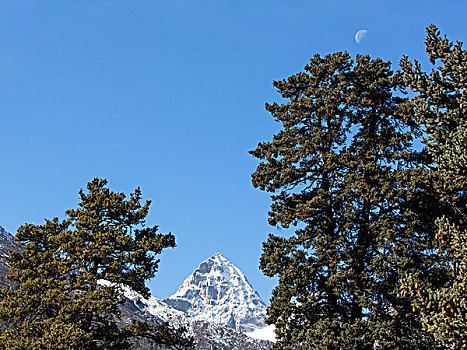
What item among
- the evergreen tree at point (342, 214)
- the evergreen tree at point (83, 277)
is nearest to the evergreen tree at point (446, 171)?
the evergreen tree at point (342, 214)

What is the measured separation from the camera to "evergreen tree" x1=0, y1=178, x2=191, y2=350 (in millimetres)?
19484

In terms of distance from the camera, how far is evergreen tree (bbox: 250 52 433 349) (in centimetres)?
1573

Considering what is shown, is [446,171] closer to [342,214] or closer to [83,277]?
[342,214]

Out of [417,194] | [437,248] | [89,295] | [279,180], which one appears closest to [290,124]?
[279,180]

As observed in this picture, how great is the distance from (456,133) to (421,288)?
445 cm

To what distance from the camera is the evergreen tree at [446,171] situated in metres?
11.9

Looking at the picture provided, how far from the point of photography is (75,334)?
18.6 metres

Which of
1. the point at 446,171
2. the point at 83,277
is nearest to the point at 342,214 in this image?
the point at 446,171

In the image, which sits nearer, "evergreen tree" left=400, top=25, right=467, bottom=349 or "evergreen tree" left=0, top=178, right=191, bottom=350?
"evergreen tree" left=400, top=25, right=467, bottom=349

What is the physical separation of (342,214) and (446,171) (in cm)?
488

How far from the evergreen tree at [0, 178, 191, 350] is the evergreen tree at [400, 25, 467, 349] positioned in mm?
12421

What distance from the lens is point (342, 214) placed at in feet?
57.0

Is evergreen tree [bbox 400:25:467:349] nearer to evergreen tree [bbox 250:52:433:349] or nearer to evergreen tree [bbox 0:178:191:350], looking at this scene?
evergreen tree [bbox 250:52:433:349]

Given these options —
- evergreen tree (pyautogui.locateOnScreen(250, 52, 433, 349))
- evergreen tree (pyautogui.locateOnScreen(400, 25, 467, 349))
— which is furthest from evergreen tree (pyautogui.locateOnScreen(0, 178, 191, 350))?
evergreen tree (pyautogui.locateOnScreen(400, 25, 467, 349))
